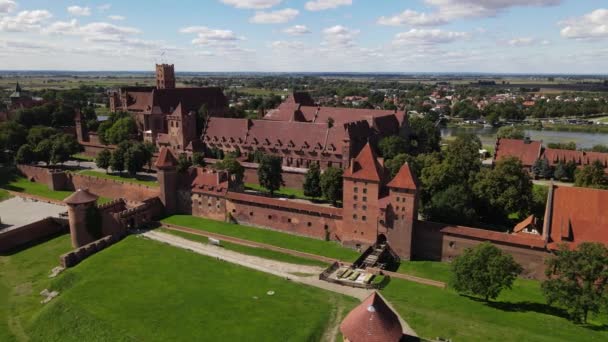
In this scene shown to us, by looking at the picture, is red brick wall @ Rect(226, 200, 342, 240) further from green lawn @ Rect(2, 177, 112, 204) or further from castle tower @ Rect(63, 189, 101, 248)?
green lawn @ Rect(2, 177, 112, 204)

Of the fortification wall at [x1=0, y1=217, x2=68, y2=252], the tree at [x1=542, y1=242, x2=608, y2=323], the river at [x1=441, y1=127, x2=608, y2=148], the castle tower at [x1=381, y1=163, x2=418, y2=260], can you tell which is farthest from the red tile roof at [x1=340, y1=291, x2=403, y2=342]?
the river at [x1=441, y1=127, x2=608, y2=148]

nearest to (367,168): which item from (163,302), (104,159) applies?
(163,302)

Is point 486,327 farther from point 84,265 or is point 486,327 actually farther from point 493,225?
point 84,265

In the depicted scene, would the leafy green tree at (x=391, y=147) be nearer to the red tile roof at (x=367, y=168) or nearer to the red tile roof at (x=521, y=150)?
the red tile roof at (x=521, y=150)

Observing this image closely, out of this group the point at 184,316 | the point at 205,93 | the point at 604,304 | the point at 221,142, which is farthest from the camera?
the point at 205,93

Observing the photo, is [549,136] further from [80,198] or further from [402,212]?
[80,198]

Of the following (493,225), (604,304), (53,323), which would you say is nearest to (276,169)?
(493,225)

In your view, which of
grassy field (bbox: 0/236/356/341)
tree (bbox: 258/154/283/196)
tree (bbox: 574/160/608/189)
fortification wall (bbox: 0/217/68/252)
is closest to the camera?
grassy field (bbox: 0/236/356/341)
